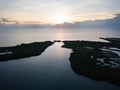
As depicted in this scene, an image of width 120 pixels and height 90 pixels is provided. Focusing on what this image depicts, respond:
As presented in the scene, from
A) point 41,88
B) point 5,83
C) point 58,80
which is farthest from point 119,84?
point 5,83

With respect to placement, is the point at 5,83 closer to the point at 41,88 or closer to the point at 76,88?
the point at 41,88

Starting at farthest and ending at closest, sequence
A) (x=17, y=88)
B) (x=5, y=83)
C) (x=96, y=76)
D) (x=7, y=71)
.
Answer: (x=7, y=71) < (x=96, y=76) < (x=5, y=83) < (x=17, y=88)

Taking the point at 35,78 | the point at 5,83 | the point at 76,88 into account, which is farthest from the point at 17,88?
the point at 76,88

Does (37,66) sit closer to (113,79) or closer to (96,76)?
(96,76)

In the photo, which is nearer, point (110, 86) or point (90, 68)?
point (110, 86)

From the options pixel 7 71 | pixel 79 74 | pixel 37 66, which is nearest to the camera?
pixel 79 74

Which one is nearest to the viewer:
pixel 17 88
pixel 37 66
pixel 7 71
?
pixel 17 88

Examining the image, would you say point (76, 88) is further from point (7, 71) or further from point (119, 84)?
point (7, 71)

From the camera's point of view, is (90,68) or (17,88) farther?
(90,68)
